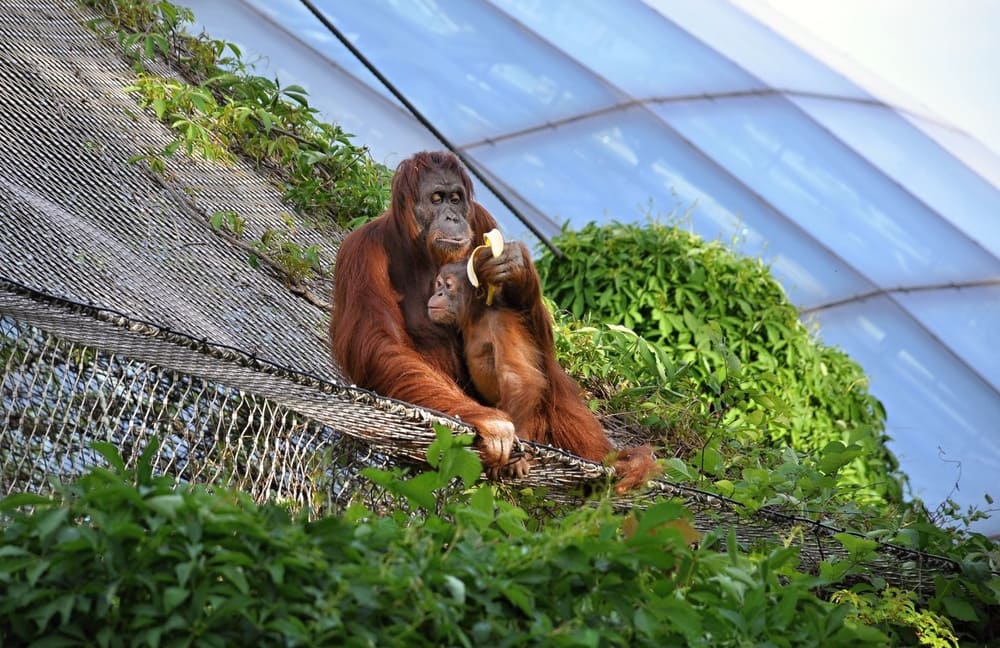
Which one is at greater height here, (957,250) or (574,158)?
(957,250)

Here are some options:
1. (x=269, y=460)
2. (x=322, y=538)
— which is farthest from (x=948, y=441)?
(x=322, y=538)

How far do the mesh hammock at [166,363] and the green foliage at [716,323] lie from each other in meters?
2.19

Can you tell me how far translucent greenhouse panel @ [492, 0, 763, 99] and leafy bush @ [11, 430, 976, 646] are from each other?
299 inches

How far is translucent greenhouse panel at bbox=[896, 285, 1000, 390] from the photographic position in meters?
10.9

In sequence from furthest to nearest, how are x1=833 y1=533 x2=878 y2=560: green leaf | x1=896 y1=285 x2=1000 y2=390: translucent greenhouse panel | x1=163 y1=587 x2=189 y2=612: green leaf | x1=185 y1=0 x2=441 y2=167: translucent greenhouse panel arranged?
x1=896 y1=285 x2=1000 y2=390: translucent greenhouse panel, x1=185 y1=0 x2=441 y2=167: translucent greenhouse panel, x1=833 y1=533 x2=878 y2=560: green leaf, x1=163 y1=587 x2=189 y2=612: green leaf

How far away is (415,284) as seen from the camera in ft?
17.9

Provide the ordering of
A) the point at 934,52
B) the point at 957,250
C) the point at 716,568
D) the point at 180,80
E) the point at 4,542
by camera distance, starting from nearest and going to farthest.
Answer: the point at 4,542
the point at 716,568
the point at 180,80
the point at 957,250
the point at 934,52

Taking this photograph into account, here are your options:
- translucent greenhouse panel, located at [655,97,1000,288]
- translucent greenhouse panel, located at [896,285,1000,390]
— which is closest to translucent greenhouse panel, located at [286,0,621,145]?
translucent greenhouse panel, located at [655,97,1000,288]

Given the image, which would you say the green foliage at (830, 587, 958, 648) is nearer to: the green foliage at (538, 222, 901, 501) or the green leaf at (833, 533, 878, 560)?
the green leaf at (833, 533, 878, 560)

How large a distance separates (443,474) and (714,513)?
1431 mm

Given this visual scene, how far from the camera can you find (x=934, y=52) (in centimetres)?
1491

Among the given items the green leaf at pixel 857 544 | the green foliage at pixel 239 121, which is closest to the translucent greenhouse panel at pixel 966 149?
the green foliage at pixel 239 121

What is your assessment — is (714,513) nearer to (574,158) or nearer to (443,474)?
(443,474)

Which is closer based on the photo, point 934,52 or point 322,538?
point 322,538
